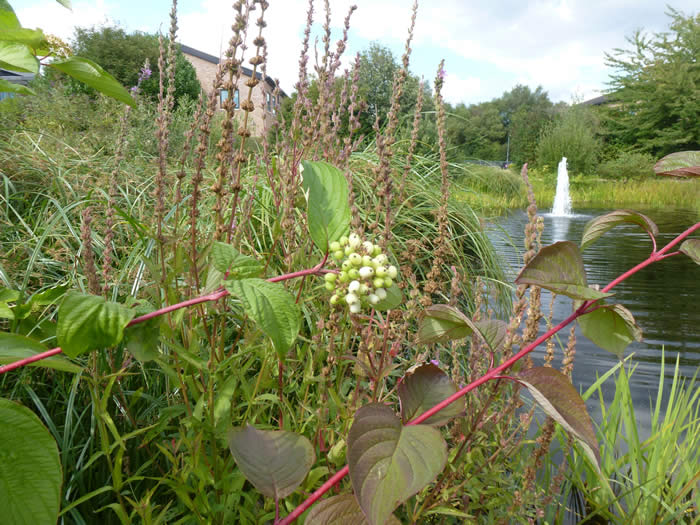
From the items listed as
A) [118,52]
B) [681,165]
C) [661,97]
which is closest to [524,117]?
[661,97]

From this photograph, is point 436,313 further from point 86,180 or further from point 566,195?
point 566,195

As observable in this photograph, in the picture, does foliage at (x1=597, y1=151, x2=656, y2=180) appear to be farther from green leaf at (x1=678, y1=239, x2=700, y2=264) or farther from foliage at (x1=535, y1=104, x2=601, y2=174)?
green leaf at (x1=678, y1=239, x2=700, y2=264)

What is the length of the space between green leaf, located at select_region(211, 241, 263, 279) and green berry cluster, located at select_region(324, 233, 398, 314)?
109 mm

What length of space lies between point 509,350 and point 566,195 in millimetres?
22285

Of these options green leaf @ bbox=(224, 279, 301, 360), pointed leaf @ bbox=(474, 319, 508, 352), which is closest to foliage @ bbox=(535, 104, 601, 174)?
pointed leaf @ bbox=(474, 319, 508, 352)

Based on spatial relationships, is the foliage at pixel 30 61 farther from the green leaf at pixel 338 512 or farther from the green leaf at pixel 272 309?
the green leaf at pixel 338 512

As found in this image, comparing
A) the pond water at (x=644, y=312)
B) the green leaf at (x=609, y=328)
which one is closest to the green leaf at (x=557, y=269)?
the green leaf at (x=609, y=328)

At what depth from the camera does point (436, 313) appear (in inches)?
24.7

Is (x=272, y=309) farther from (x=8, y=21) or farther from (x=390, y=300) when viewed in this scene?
(x=8, y=21)

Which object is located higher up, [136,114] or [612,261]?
[136,114]

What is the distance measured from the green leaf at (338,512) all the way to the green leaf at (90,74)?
541 millimetres

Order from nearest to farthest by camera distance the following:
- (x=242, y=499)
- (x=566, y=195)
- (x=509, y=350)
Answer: (x=509, y=350)
(x=242, y=499)
(x=566, y=195)

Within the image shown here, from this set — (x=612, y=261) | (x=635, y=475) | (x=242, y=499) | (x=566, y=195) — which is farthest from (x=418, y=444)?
(x=566, y=195)

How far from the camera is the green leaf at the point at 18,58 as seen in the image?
422 mm
